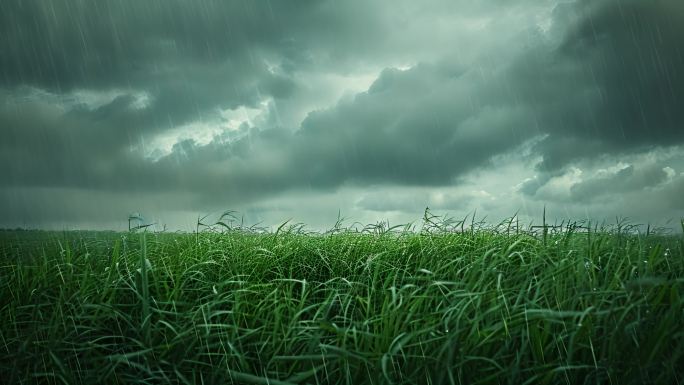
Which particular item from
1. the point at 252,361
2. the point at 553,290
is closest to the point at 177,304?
the point at 252,361

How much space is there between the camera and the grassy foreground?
2854mm

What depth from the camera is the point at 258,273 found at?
490 centimetres

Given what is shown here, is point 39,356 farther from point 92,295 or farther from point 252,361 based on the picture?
point 252,361

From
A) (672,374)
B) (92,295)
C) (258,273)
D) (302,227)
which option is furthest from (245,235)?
(672,374)

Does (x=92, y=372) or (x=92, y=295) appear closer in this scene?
(x=92, y=372)

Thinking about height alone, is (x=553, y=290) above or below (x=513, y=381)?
above

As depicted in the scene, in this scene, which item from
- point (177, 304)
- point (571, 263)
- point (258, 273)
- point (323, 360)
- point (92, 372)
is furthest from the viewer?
point (258, 273)

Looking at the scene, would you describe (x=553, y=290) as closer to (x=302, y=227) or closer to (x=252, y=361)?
(x=252, y=361)

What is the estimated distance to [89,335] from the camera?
12.5 ft

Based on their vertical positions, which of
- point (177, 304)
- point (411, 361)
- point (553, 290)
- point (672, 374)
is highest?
point (177, 304)

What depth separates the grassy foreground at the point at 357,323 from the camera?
9.36ft

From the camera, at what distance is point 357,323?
130 inches

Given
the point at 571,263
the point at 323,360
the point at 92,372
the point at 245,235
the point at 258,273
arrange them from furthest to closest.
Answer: the point at 245,235 → the point at 258,273 → the point at 571,263 → the point at 92,372 → the point at 323,360

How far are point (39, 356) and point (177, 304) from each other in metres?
1.05
